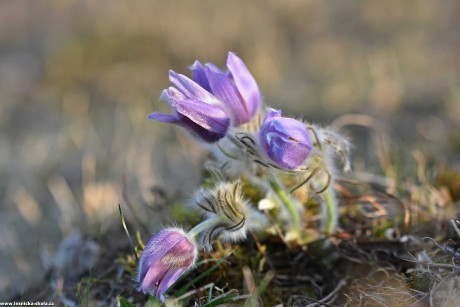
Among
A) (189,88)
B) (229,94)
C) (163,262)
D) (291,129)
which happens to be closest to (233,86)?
(229,94)

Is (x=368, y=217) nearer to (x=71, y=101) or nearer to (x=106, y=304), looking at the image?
(x=106, y=304)

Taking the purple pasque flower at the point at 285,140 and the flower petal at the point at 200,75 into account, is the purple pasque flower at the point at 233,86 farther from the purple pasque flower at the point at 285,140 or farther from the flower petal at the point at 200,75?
the purple pasque flower at the point at 285,140

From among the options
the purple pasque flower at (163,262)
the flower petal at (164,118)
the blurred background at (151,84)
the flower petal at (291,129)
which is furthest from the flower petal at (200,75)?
the blurred background at (151,84)

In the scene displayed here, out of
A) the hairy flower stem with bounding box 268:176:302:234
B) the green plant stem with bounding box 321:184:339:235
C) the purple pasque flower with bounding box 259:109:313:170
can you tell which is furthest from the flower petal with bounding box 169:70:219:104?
the green plant stem with bounding box 321:184:339:235

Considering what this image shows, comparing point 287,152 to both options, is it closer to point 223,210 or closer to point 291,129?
point 291,129

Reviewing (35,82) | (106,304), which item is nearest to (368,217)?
(106,304)

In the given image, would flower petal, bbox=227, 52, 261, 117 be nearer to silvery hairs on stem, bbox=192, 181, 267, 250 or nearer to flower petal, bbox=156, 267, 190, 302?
silvery hairs on stem, bbox=192, 181, 267, 250
